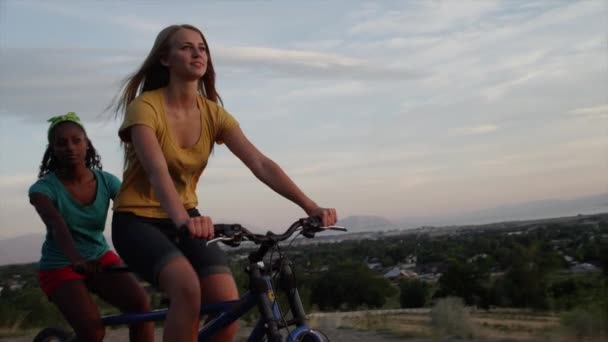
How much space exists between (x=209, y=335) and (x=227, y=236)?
71 cm

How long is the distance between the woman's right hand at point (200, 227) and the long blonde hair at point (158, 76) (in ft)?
3.98

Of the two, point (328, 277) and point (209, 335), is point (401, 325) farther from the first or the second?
point (328, 277)

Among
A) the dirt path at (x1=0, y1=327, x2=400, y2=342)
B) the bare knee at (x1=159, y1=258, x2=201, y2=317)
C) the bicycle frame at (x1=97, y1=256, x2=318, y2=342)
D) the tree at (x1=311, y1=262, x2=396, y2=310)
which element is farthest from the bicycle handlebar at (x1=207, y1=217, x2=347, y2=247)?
the tree at (x1=311, y1=262, x2=396, y2=310)

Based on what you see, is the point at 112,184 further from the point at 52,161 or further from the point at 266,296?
Result: the point at 266,296

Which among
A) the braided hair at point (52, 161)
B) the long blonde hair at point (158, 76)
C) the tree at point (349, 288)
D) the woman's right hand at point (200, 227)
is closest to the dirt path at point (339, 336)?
the braided hair at point (52, 161)

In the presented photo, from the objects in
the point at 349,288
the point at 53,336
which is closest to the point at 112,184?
the point at 53,336

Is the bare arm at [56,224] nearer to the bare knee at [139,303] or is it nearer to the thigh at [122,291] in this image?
the thigh at [122,291]

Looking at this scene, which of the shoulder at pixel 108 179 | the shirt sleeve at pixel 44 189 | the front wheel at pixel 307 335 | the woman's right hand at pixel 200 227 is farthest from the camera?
the shoulder at pixel 108 179

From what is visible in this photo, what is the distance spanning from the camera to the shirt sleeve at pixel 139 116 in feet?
11.7

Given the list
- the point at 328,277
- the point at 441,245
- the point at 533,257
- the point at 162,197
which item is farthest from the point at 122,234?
the point at 441,245

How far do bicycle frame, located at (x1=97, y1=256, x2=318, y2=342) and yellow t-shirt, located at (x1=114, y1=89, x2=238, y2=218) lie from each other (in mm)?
531

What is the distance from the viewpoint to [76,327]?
4484 mm

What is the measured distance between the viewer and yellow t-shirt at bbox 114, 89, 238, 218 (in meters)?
3.65

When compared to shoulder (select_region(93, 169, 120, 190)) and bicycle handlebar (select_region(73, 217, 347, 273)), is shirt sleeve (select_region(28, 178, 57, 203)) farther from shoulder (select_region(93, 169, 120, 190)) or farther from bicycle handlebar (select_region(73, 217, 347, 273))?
bicycle handlebar (select_region(73, 217, 347, 273))
